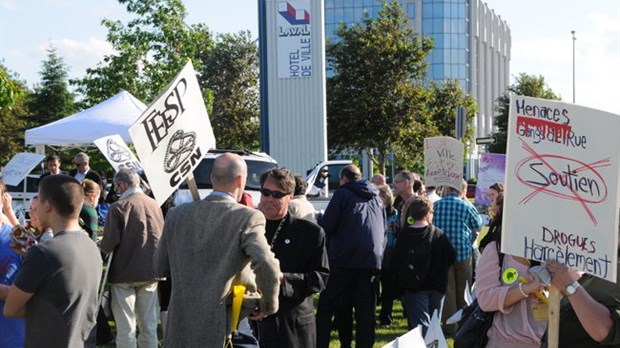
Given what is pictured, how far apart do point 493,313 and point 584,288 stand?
3.16 feet

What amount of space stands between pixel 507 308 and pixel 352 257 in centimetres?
387

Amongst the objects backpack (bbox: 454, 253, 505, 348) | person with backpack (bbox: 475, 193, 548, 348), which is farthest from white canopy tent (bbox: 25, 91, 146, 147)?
person with backpack (bbox: 475, 193, 548, 348)

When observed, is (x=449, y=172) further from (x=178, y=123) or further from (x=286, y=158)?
(x=286, y=158)

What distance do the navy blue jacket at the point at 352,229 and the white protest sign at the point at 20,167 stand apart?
6.05 meters

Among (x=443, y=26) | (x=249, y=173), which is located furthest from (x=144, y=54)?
(x=443, y=26)

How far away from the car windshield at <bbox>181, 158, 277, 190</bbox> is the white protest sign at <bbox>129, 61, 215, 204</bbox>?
8.32 meters

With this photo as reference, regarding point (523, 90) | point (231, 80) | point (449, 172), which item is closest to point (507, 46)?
point (523, 90)

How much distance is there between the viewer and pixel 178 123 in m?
4.96

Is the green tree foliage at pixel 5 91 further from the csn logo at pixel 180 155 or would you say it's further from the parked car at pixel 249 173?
the csn logo at pixel 180 155

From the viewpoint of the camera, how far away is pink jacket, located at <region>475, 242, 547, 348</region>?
15.1 feet

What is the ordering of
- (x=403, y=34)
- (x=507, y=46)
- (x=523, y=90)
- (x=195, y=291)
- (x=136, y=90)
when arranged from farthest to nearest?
(x=507, y=46) → (x=523, y=90) → (x=403, y=34) → (x=136, y=90) → (x=195, y=291)

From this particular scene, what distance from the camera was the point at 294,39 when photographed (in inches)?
972

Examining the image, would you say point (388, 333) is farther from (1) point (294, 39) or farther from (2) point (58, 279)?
(1) point (294, 39)

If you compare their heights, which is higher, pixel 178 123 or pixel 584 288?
pixel 178 123
